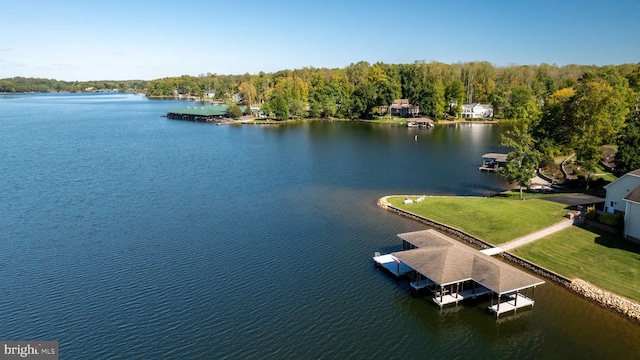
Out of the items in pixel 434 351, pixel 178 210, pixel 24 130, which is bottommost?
pixel 434 351

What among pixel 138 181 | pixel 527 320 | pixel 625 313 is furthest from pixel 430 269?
pixel 138 181

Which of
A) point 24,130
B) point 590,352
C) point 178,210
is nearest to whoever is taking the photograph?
point 590,352

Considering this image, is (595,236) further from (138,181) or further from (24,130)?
(24,130)

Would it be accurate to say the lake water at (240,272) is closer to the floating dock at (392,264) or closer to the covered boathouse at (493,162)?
the floating dock at (392,264)

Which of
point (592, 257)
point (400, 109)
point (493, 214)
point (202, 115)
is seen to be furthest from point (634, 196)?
point (202, 115)

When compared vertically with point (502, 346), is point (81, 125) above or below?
above

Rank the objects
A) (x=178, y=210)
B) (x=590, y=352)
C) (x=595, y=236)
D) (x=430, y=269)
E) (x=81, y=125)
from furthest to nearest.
Result: 1. (x=81, y=125)
2. (x=178, y=210)
3. (x=595, y=236)
4. (x=430, y=269)
5. (x=590, y=352)

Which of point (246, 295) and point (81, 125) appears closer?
point (246, 295)
